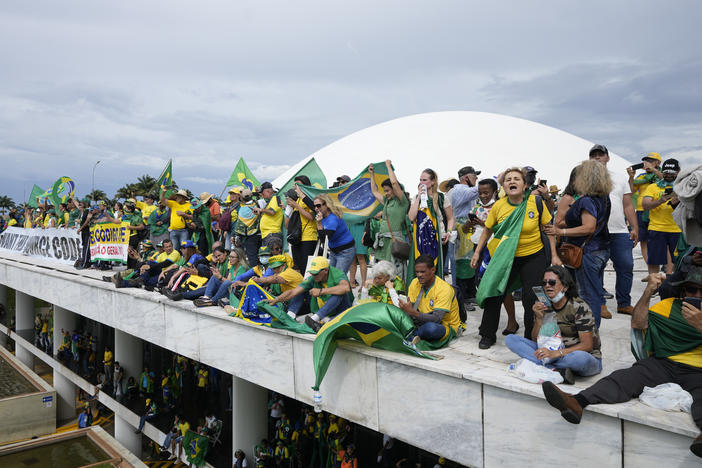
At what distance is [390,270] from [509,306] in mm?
1338

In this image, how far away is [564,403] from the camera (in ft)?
10.3

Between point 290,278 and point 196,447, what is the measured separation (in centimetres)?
540

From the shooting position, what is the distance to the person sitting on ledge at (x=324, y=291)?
554 cm

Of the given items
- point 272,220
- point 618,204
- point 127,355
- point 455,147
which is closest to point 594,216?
point 618,204

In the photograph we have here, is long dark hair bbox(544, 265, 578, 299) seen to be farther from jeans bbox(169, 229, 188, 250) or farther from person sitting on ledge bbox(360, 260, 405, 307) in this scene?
jeans bbox(169, 229, 188, 250)

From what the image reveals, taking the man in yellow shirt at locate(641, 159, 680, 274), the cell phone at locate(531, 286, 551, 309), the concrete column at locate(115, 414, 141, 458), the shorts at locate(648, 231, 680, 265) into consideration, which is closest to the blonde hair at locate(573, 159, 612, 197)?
the cell phone at locate(531, 286, 551, 309)

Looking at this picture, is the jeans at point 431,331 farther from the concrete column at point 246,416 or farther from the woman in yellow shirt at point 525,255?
the concrete column at point 246,416

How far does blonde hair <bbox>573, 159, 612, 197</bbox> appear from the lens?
4215 mm

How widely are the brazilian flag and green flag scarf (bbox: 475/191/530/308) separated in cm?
67

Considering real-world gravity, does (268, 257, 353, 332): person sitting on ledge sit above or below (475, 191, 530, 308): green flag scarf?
below

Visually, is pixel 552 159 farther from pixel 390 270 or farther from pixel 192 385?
pixel 390 270

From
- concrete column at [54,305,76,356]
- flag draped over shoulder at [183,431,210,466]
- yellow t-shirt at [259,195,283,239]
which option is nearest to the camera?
yellow t-shirt at [259,195,283,239]

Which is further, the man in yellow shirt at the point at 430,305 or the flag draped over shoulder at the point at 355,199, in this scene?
the flag draped over shoulder at the point at 355,199

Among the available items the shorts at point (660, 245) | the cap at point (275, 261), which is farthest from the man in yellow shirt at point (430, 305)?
the shorts at point (660, 245)
